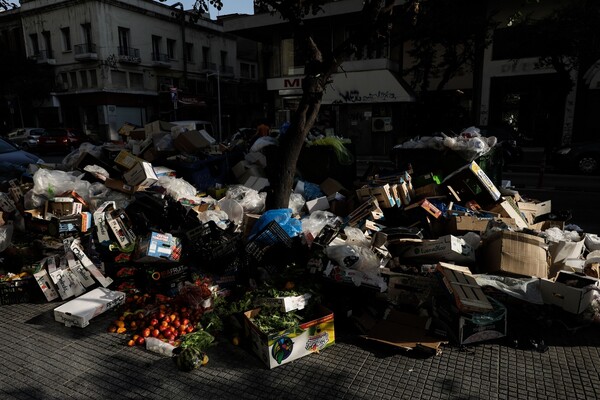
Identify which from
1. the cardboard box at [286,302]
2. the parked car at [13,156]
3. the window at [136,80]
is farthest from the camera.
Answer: the window at [136,80]

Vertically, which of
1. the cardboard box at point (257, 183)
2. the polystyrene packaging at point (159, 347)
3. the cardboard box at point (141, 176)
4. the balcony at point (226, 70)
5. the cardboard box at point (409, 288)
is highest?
the balcony at point (226, 70)

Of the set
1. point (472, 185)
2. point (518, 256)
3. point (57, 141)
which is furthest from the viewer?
point (57, 141)

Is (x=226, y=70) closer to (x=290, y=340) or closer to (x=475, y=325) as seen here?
(x=290, y=340)

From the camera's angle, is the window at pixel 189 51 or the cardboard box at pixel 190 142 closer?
the cardboard box at pixel 190 142

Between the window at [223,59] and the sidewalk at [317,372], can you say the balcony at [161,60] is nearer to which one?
the window at [223,59]

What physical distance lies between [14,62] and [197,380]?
3295cm

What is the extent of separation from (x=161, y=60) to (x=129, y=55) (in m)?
2.55

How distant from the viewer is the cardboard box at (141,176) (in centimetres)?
621

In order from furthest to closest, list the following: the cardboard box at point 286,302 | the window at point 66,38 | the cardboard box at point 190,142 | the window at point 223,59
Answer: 1. the window at point 223,59
2. the window at point 66,38
3. the cardboard box at point 190,142
4. the cardboard box at point 286,302

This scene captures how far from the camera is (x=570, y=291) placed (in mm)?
3371

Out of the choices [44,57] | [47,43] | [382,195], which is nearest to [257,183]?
[382,195]

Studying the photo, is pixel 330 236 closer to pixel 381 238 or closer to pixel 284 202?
pixel 381 238

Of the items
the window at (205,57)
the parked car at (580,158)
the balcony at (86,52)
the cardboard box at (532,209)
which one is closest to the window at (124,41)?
the balcony at (86,52)

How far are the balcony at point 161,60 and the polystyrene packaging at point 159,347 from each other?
32.1 metres
